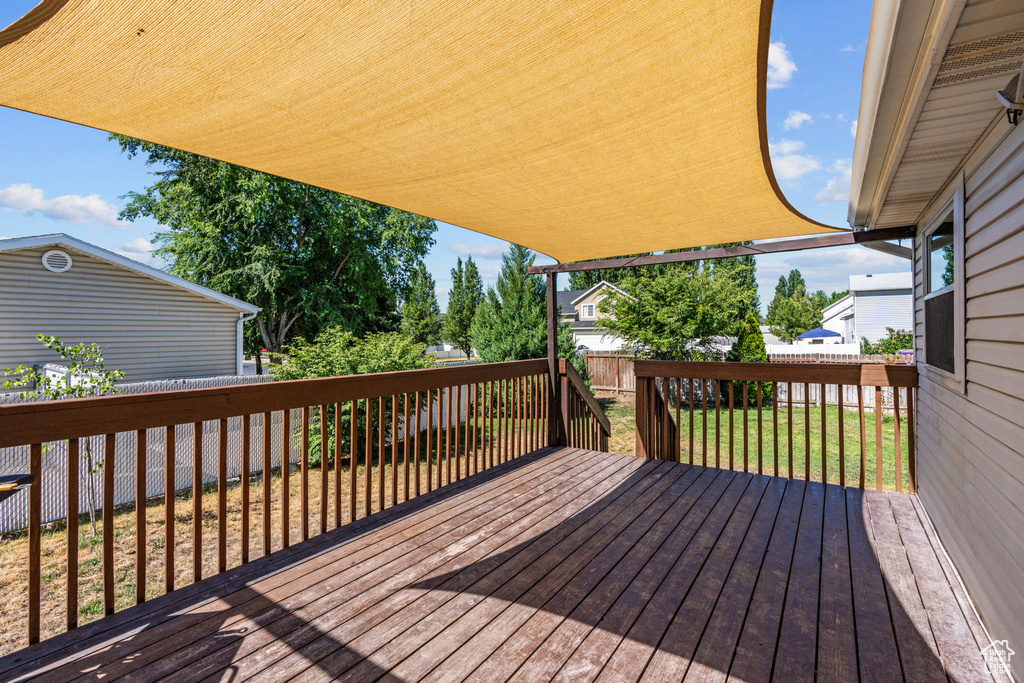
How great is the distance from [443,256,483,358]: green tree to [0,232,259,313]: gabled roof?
19562mm

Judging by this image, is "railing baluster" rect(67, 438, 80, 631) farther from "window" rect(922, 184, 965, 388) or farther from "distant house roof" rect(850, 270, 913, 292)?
"distant house roof" rect(850, 270, 913, 292)

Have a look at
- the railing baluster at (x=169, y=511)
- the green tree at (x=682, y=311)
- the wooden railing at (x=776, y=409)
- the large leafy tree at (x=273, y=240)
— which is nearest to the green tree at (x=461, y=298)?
the large leafy tree at (x=273, y=240)

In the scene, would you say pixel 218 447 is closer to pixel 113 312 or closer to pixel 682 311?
pixel 113 312

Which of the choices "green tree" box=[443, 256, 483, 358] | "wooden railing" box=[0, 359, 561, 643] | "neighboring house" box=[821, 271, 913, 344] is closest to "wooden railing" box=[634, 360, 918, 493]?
"wooden railing" box=[0, 359, 561, 643]

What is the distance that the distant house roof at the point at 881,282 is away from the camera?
66.1ft

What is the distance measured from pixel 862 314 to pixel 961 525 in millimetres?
23914

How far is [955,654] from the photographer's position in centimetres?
169

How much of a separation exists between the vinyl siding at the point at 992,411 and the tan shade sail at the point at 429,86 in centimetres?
81

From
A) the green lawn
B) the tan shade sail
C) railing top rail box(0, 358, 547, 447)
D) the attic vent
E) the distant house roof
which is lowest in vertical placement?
the green lawn

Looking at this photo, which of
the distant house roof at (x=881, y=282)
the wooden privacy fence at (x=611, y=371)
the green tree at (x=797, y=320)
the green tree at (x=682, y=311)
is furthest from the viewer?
the green tree at (x=797, y=320)

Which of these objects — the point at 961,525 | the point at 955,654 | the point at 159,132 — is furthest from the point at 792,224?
the point at 159,132

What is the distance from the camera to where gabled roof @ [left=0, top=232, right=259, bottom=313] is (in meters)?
8.36

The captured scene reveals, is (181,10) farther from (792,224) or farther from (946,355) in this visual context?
(946,355)

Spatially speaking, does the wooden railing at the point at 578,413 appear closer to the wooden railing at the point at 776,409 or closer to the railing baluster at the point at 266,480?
the wooden railing at the point at 776,409
